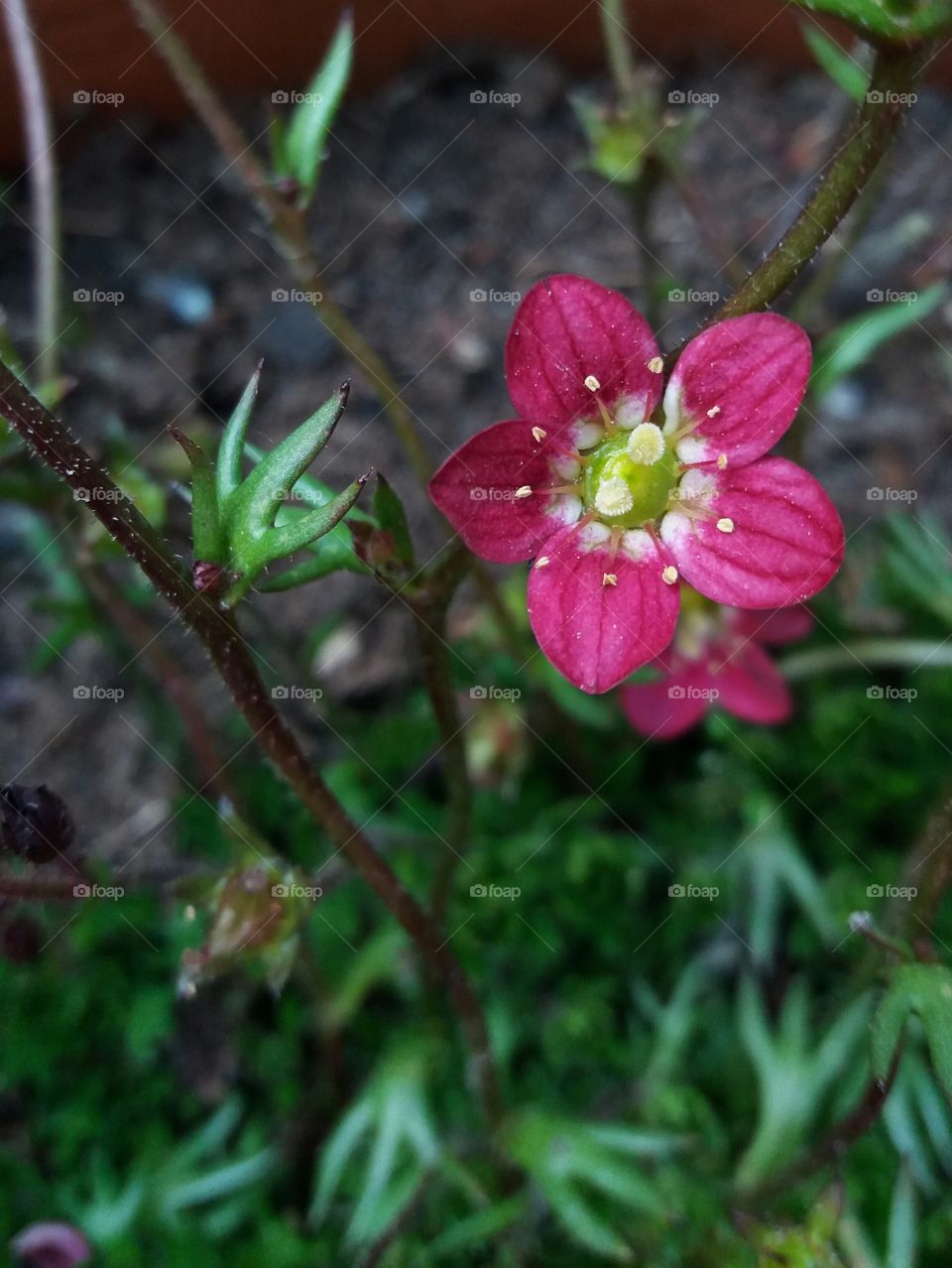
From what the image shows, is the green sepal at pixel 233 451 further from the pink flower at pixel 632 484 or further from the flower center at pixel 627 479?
the flower center at pixel 627 479

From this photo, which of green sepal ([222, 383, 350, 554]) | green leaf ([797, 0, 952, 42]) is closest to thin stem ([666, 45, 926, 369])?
green leaf ([797, 0, 952, 42])

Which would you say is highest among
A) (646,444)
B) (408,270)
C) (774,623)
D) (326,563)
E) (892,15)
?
(892,15)

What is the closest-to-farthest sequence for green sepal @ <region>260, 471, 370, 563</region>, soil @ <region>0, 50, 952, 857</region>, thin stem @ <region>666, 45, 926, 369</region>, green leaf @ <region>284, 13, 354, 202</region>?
green sepal @ <region>260, 471, 370, 563</region>
thin stem @ <region>666, 45, 926, 369</region>
green leaf @ <region>284, 13, 354, 202</region>
soil @ <region>0, 50, 952, 857</region>

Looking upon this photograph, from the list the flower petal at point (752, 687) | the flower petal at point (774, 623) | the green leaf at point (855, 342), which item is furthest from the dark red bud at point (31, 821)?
the green leaf at point (855, 342)

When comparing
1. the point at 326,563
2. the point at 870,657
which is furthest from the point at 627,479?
the point at 870,657

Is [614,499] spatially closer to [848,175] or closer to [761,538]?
[761,538]

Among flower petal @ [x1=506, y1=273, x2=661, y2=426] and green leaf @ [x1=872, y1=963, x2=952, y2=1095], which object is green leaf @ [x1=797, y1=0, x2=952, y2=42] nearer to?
flower petal @ [x1=506, y1=273, x2=661, y2=426]

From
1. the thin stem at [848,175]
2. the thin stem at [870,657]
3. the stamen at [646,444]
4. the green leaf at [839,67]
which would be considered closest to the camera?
the thin stem at [848,175]
